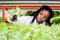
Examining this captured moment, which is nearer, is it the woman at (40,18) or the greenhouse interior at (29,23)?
the greenhouse interior at (29,23)

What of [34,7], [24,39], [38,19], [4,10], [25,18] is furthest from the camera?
[34,7]

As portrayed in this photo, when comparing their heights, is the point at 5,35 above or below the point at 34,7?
above

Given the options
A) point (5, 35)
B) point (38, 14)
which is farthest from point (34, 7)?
point (5, 35)

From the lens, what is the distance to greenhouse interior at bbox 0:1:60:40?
113cm

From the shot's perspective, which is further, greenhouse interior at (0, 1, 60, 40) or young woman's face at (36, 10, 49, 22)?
young woman's face at (36, 10, 49, 22)

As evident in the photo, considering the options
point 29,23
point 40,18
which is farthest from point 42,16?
point 29,23

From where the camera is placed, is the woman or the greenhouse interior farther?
the woman

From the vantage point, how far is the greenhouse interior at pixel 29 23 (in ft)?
3.70

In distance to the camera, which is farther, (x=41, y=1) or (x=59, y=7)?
(x=41, y=1)

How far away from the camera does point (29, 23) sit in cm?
241

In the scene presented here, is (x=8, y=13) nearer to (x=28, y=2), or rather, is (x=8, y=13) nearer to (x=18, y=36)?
(x=18, y=36)

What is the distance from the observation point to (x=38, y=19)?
286 cm

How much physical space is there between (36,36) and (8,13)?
2.20 meters

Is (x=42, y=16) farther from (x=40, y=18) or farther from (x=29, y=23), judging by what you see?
(x=29, y=23)
